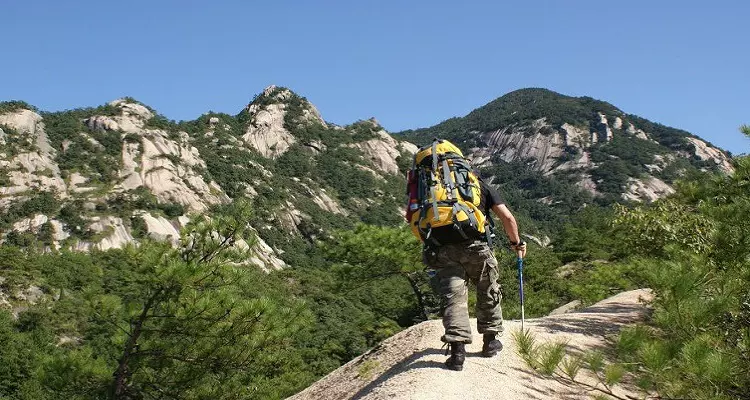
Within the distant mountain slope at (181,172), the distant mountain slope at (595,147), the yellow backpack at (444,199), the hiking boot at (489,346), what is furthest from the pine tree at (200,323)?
the distant mountain slope at (595,147)

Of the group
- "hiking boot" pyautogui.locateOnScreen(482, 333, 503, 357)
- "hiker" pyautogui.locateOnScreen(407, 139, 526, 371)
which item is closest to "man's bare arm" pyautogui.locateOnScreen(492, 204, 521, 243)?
"hiker" pyautogui.locateOnScreen(407, 139, 526, 371)

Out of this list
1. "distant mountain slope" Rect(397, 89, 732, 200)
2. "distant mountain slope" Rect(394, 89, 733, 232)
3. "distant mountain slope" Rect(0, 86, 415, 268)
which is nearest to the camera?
"distant mountain slope" Rect(0, 86, 415, 268)

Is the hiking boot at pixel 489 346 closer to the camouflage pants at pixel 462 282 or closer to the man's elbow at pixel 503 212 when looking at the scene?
the camouflage pants at pixel 462 282

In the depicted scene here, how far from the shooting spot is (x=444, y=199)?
396cm

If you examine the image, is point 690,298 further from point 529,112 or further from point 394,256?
point 529,112

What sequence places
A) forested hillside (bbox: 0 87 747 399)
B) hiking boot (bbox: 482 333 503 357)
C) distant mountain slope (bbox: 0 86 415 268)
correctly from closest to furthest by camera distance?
hiking boot (bbox: 482 333 503 357), forested hillside (bbox: 0 87 747 399), distant mountain slope (bbox: 0 86 415 268)

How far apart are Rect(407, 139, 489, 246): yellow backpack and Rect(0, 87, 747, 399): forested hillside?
1603 millimetres

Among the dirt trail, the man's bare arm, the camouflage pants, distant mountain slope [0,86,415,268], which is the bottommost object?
the dirt trail

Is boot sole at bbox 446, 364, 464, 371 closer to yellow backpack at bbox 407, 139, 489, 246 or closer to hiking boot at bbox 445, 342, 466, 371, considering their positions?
hiking boot at bbox 445, 342, 466, 371

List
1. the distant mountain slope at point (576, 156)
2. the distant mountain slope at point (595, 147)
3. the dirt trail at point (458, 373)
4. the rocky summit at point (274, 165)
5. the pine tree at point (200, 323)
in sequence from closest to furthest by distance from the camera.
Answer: the dirt trail at point (458, 373), the pine tree at point (200, 323), the rocky summit at point (274, 165), the distant mountain slope at point (576, 156), the distant mountain slope at point (595, 147)

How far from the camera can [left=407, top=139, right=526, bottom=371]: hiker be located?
396 centimetres

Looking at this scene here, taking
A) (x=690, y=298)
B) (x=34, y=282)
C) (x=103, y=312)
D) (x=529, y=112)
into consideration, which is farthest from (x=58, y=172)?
(x=529, y=112)

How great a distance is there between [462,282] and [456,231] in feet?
1.40

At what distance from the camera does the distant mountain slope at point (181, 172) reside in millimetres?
66000
